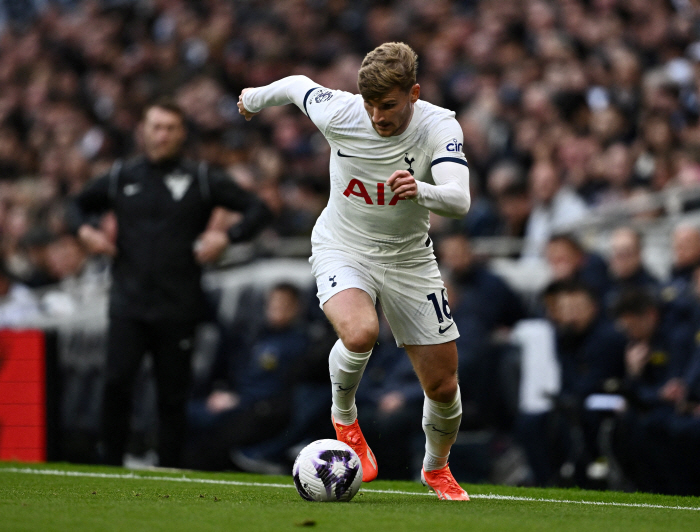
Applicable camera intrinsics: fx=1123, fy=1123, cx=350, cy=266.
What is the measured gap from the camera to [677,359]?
8156mm

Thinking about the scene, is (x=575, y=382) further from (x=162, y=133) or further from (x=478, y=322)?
(x=162, y=133)

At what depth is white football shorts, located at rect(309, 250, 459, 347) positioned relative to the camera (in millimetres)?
6047

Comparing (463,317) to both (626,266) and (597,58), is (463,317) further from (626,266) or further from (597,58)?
(597,58)

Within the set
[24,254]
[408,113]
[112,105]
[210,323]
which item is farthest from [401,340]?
[112,105]

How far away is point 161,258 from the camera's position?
27.6ft

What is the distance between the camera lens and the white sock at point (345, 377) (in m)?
5.96

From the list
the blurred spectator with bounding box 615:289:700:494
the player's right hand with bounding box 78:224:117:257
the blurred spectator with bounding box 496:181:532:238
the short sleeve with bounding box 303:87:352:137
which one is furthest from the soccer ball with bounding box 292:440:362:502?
the blurred spectator with bounding box 496:181:532:238

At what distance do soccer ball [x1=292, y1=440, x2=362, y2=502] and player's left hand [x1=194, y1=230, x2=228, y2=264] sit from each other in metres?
2.83

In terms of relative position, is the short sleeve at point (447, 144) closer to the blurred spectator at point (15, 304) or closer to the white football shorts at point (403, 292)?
the white football shorts at point (403, 292)

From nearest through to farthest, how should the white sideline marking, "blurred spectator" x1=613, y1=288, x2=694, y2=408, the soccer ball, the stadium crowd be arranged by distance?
the soccer ball
the white sideline marking
"blurred spectator" x1=613, y1=288, x2=694, y2=408
the stadium crowd

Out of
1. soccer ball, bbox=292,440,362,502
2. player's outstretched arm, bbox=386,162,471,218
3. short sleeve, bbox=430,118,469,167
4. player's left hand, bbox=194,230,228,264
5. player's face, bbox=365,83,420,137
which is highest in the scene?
player's face, bbox=365,83,420,137

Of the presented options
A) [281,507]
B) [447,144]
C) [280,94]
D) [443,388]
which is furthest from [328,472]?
[280,94]

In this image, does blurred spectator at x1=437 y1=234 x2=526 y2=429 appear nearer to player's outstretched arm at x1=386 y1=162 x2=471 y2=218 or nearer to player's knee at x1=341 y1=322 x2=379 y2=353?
player's knee at x1=341 y1=322 x2=379 y2=353

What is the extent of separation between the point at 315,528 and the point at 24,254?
11268 millimetres
